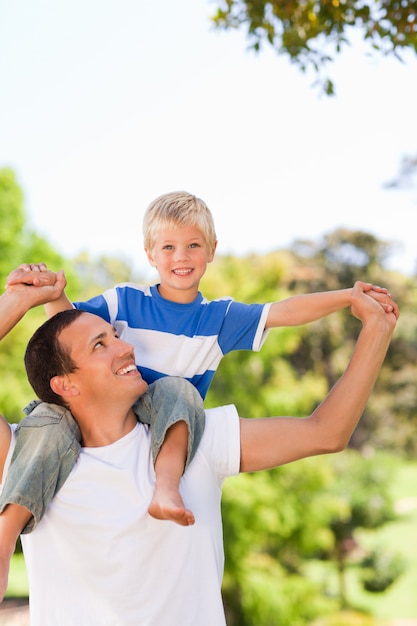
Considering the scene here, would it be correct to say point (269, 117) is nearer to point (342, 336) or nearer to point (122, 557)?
point (342, 336)

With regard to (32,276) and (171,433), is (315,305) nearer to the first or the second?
(171,433)

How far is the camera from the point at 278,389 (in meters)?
18.2

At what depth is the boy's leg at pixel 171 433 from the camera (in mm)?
1778

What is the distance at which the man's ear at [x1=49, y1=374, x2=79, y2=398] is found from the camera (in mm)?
1943

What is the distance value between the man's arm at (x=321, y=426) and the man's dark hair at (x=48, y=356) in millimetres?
466

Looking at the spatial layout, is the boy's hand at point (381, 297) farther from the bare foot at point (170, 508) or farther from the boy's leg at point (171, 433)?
the bare foot at point (170, 508)

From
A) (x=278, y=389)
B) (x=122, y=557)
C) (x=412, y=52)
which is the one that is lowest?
(x=278, y=389)

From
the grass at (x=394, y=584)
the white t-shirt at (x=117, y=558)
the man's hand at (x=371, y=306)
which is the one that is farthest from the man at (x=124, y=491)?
the grass at (x=394, y=584)

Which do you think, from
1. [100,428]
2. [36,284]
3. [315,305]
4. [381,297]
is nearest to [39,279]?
[36,284]

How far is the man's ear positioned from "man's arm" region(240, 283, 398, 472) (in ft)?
1.38

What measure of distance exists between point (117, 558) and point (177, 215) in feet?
3.18

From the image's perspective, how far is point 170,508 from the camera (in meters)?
1.75

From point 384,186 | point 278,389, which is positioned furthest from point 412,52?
point 384,186

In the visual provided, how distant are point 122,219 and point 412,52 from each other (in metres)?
31.0
